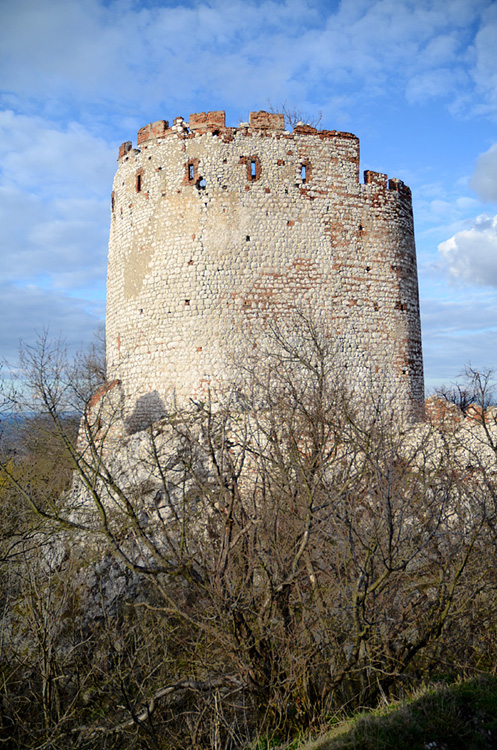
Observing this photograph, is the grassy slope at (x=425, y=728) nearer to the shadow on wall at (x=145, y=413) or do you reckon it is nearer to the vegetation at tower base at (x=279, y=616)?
the vegetation at tower base at (x=279, y=616)

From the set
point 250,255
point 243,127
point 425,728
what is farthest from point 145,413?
point 425,728

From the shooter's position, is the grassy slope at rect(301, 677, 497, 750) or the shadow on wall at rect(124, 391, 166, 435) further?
the shadow on wall at rect(124, 391, 166, 435)

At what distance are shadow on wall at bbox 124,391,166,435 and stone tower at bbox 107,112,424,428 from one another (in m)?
0.05

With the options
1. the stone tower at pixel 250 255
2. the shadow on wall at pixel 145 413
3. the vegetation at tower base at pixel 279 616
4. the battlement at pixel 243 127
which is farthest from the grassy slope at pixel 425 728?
the battlement at pixel 243 127

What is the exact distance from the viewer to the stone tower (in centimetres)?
1173

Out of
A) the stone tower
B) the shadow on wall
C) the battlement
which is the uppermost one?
the battlement

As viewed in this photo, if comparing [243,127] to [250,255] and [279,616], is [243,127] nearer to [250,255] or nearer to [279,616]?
[250,255]

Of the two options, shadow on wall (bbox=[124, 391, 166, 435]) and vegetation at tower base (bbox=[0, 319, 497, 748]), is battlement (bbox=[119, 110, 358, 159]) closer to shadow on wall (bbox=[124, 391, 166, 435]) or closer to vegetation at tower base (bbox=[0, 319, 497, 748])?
shadow on wall (bbox=[124, 391, 166, 435])

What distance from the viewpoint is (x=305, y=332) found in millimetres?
11461

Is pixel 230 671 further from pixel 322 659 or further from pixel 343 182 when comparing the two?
pixel 343 182

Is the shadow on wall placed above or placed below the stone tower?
below

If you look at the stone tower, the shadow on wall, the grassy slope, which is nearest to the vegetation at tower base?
the grassy slope

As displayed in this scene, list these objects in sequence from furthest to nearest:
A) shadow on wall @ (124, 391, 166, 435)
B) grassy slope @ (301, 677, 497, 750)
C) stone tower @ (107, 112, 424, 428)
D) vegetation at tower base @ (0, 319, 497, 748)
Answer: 1. shadow on wall @ (124, 391, 166, 435)
2. stone tower @ (107, 112, 424, 428)
3. vegetation at tower base @ (0, 319, 497, 748)
4. grassy slope @ (301, 677, 497, 750)

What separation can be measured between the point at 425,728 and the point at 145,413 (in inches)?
337
